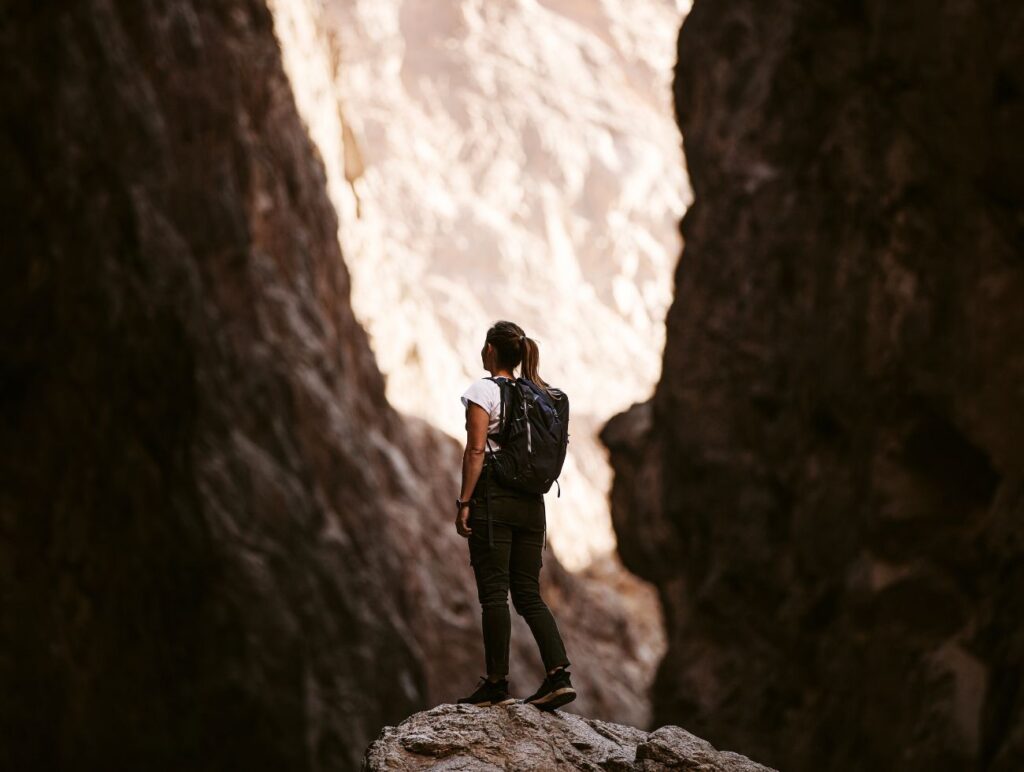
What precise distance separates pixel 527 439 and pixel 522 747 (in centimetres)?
159

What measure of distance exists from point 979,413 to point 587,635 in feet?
90.0

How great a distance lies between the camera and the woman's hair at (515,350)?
7.78 meters

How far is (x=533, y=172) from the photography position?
88938 mm

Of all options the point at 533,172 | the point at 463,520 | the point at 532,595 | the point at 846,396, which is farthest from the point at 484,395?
the point at 533,172

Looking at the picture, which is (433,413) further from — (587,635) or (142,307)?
(142,307)

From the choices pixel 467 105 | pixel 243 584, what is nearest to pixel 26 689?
pixel 243 584

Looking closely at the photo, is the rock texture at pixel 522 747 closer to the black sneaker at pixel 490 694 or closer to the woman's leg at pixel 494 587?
the black sneaker at pixel 490 694

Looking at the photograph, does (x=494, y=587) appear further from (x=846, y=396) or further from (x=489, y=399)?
(x=846, y=396)

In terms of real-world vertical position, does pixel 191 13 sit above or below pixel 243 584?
above

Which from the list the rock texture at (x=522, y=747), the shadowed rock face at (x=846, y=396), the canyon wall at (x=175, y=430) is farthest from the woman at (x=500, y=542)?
the canyon wall at (x=175, y=430)

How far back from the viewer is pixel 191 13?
82.5ft

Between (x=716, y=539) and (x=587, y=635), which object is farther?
(x=587, y=635)

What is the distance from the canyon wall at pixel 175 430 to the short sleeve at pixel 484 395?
1220 cm

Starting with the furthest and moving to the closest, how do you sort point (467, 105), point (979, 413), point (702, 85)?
point (467, 105), point (702, 85), point (979, 413)
